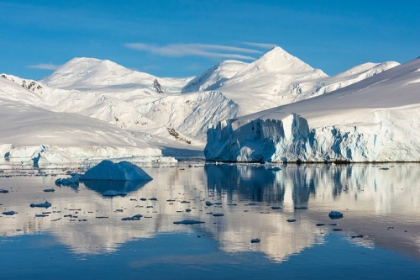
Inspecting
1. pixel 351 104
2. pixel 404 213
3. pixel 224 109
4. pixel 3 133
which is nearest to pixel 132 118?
pixel 224 109

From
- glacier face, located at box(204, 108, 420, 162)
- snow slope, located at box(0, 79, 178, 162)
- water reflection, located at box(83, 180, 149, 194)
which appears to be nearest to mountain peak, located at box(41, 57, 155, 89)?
snow slope, located at box(0, 79, 178, 162)

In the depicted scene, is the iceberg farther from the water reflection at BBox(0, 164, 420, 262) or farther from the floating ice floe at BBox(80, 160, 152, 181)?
the floating ice floe at BBox(80, 160, 152, 181)

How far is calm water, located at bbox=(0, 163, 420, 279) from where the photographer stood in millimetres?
10000

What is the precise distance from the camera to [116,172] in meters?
26.8

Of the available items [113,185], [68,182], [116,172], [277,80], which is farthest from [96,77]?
[113,185]

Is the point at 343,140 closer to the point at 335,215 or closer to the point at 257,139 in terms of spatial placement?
the point at 257,139

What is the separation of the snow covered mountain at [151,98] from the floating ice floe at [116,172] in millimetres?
31432

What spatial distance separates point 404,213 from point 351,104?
3079 centimetres

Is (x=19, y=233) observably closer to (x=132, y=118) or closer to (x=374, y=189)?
→ (x=374, y=189)

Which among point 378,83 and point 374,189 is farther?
point 378,83

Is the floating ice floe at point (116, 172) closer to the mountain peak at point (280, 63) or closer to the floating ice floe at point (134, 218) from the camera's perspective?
the floating ice floe at point (134, 218)

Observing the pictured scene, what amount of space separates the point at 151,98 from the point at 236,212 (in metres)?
110

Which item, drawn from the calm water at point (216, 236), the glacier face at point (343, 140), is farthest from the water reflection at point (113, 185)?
the glacier face at point (343, 140)

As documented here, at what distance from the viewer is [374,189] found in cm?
2188
